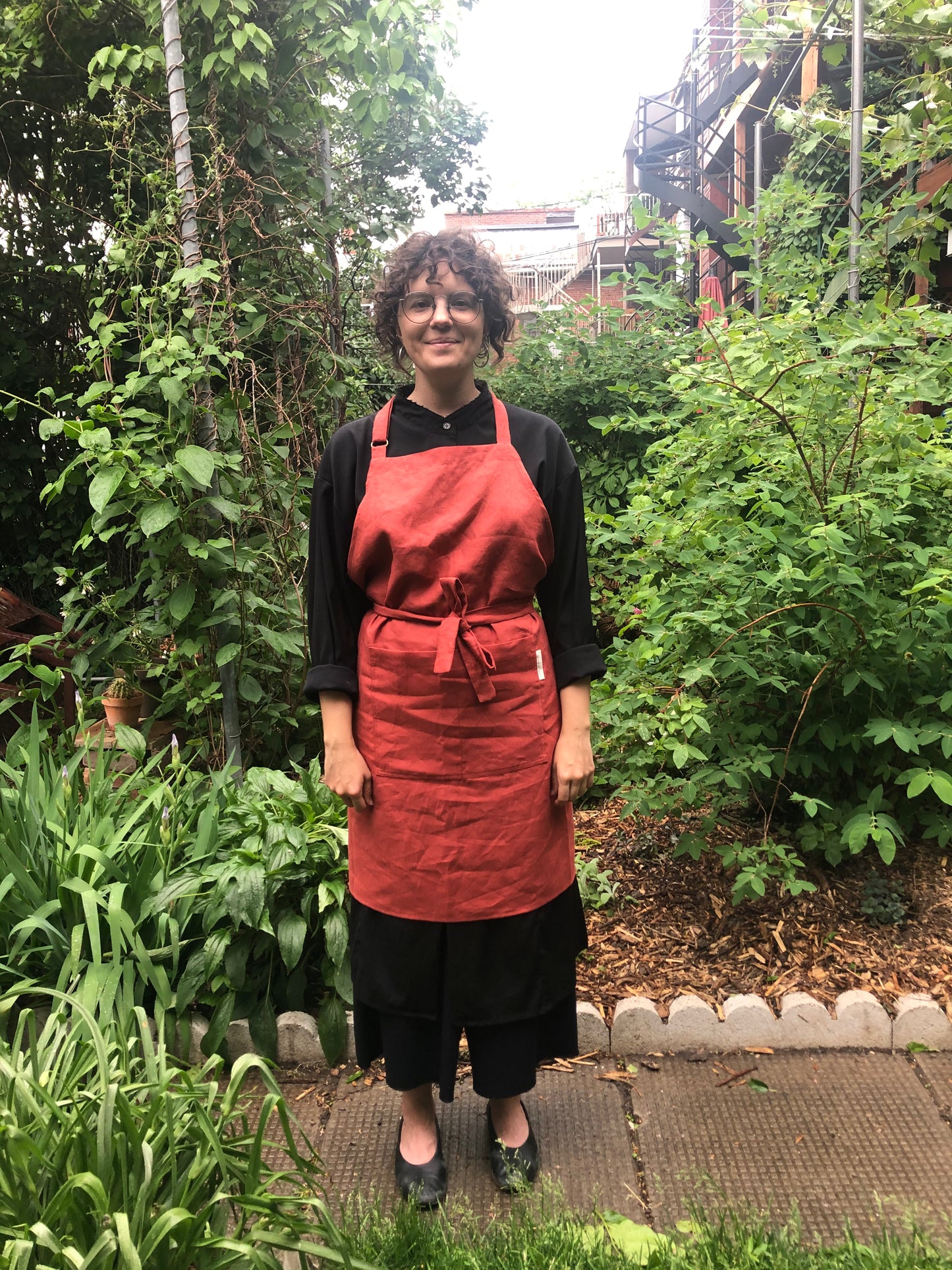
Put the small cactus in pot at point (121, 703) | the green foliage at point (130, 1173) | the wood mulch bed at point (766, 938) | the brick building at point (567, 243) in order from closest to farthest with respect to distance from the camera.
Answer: the green foliage at point (130, 1173)
the wood mulch bed at point (766, 938)
the small cactus in pot at point (121, 703)
the brick building at point (567, 243)

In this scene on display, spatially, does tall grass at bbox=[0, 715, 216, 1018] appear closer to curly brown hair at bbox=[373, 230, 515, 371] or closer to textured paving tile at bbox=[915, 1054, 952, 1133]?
curly brown hair at bbox=[373, 230, 515, 371]

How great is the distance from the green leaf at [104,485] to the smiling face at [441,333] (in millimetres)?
1404

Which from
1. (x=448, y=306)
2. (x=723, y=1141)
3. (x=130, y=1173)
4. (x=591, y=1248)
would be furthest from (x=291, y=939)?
(x=448, y=306)

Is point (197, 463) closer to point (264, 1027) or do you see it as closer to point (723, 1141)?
point (264, 1027)

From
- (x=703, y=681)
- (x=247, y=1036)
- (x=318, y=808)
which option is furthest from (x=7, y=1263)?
(x=703, y=681)

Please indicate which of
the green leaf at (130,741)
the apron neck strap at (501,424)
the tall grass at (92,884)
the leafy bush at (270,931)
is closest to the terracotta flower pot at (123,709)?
the green leaf at (130,741)

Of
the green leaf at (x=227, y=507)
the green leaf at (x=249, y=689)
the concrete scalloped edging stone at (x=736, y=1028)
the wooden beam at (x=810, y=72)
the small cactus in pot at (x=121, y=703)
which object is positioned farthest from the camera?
the wooden beam at (x=810, y=72)

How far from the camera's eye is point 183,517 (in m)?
3.03

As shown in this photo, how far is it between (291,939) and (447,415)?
1315 millimetres

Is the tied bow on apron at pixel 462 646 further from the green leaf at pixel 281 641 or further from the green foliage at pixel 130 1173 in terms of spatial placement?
the green leaf at pixel 281 641

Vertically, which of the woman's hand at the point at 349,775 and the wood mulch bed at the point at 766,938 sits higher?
the woman's hand at the point at 349,775

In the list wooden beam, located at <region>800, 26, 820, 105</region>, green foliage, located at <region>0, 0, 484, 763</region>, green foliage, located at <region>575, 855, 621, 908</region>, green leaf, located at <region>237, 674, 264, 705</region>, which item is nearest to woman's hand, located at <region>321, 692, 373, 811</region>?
green foliage, located at <region>575, 855, 621, 908</region>

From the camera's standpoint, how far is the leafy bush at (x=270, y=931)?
7.63 feet

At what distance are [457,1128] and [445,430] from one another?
5.14 ft
